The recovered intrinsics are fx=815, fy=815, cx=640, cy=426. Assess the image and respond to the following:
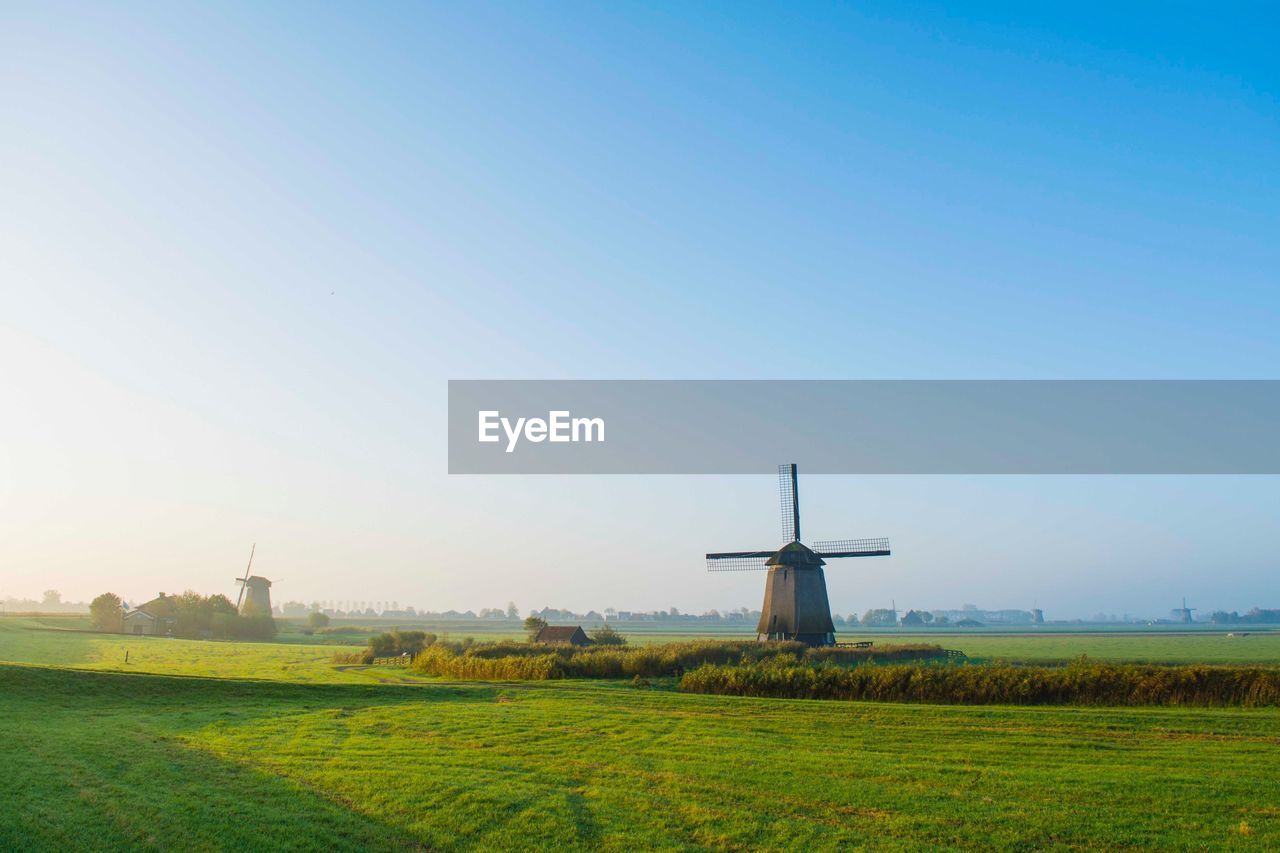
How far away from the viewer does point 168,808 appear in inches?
503

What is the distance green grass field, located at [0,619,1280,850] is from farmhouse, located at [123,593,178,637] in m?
73.5

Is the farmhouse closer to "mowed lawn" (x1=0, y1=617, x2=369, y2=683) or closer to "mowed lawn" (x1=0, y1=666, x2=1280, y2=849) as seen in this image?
"mowed lawn" (x1=0, y1=617, x2=369, y2=683)

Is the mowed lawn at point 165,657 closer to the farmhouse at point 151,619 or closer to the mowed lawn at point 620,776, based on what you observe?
the farmhouse at point 151,619

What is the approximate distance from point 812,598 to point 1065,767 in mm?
35367

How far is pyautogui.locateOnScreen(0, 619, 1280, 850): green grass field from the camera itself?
1184 centimetres

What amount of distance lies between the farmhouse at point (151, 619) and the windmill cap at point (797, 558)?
73414mm

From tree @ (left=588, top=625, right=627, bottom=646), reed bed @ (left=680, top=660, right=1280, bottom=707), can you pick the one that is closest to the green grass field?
reed bed @ (left=680, top=660, right=1280, bottom=707)

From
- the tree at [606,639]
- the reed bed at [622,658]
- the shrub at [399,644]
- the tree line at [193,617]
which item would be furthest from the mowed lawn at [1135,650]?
the tree line at [193,617]

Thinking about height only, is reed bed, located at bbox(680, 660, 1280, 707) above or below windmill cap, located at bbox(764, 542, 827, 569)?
below

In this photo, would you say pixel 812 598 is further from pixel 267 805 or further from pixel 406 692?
pixel 267 805

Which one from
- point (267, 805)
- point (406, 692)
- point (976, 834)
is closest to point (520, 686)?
point (406, 692)

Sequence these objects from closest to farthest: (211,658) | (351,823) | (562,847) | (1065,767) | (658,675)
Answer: (562,847) < (351,823) < (1065,767) < (658,675) < (211,658)

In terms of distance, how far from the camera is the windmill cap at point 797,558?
52156mm

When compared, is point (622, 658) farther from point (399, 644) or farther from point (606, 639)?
point (399, 644)
